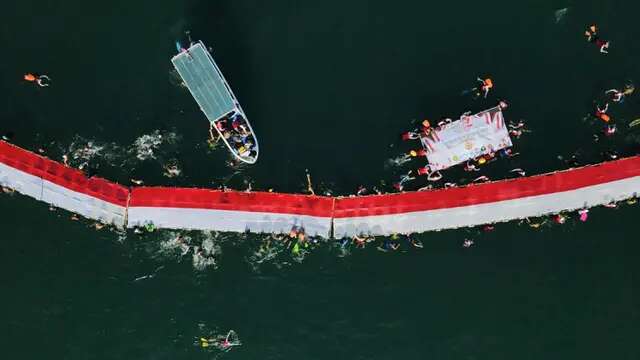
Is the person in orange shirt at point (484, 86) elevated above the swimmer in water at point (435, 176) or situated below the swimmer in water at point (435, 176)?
above

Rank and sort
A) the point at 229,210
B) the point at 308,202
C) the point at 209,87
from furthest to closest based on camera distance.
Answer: the point at 308,202, the point at 229,210, the point at 209,87

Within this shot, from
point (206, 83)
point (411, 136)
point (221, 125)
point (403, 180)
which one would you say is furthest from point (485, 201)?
point (206, 83)

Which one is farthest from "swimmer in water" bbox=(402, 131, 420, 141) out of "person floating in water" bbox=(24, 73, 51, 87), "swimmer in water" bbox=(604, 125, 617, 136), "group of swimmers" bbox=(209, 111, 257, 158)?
"person floating in water" bbox=(24, 73, 51, 87)

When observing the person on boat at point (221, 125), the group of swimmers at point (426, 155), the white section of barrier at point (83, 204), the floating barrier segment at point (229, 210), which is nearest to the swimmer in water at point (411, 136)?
the group of swimmers at point (426, 155)

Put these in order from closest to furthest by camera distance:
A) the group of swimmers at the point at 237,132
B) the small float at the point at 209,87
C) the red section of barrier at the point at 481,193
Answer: the small float at the point at 209,87, the group of swimmers at the point at 237,132, the red section of barrier at the point at 481,193

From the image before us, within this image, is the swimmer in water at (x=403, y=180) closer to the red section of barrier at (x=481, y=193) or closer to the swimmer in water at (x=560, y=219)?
the red section of barrier at (x=481, y=193)

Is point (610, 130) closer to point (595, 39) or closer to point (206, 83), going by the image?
point (595, 39)

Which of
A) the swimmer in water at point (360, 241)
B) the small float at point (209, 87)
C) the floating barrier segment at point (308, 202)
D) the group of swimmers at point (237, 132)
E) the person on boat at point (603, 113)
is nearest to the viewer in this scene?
the small float at point (209, 87)

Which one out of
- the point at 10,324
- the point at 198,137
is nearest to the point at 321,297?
the point at 198,137
